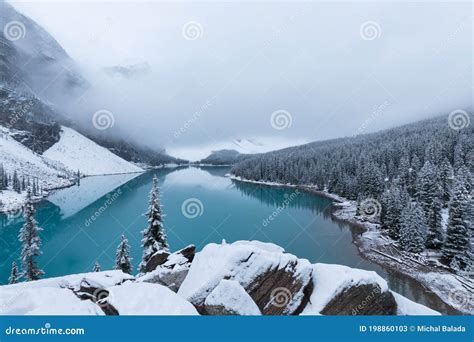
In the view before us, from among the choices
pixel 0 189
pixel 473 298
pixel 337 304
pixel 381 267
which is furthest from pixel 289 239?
pixel 0 189

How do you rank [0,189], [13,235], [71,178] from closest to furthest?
1. [13,235]
2. [0,189]
3. [71,178]

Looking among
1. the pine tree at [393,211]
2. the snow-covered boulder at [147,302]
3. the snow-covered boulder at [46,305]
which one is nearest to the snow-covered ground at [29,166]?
the snow-covered boulder at [46,305]

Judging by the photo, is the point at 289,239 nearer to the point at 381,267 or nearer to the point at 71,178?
the point at 381,267

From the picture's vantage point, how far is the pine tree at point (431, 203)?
37.7 m

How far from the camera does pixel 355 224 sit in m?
54.8

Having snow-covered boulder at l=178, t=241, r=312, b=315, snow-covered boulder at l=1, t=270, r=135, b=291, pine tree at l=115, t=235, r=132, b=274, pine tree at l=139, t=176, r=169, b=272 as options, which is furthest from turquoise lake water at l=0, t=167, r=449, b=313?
snow-covered boulder at l=1, t=270, r=135, b=291

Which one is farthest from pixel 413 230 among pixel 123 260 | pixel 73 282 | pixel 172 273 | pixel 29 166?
pixel 29 166

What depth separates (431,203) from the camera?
43.1m

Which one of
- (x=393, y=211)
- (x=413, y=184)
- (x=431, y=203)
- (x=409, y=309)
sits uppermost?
(x=413, y=184)

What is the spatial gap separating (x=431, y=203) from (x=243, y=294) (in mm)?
48727

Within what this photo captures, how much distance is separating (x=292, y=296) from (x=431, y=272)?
32883 mm

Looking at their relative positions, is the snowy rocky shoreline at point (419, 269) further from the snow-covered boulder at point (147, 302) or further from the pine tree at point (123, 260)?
the pine tree at point (123, 260)

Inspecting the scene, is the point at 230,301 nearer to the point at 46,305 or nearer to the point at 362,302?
the point at 362,302

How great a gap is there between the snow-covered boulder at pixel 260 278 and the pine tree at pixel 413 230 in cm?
3694
